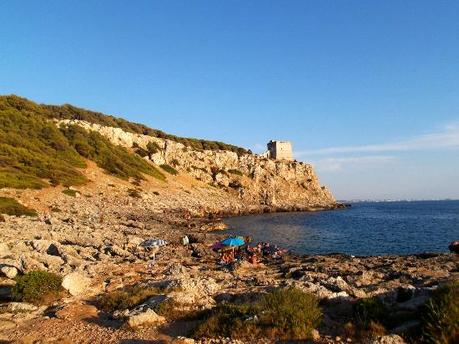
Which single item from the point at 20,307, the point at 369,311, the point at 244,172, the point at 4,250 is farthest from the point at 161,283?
the point at 244,172

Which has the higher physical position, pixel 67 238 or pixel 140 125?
pixel 140 125

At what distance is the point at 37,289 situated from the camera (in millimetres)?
14242

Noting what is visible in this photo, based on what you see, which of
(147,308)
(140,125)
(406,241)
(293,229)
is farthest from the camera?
(140,125)

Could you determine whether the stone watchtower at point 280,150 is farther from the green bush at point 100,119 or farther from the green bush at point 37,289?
the green bush at point 37,289

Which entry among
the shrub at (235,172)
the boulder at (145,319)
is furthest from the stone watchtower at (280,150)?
the boulder at (145,319)

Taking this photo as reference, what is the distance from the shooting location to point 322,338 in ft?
30.8

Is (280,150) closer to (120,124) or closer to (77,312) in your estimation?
(120,124)

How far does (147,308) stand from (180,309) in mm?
981

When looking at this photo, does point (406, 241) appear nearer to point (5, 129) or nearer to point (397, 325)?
point (397, 325)

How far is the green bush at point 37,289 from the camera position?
46.0 ft

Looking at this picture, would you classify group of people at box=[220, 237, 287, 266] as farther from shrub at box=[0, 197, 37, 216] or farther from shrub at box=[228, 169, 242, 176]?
shrub at box=[228, 169, 242, 176]

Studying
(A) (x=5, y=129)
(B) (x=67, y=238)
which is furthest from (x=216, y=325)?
(A) (x=5, y=129)

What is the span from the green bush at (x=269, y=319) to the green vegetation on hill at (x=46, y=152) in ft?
141

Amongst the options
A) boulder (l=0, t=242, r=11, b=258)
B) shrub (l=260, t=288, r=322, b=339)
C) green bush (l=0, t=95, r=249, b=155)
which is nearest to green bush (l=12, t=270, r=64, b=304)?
boulder (l=0, t=242, r=11, b=258)
